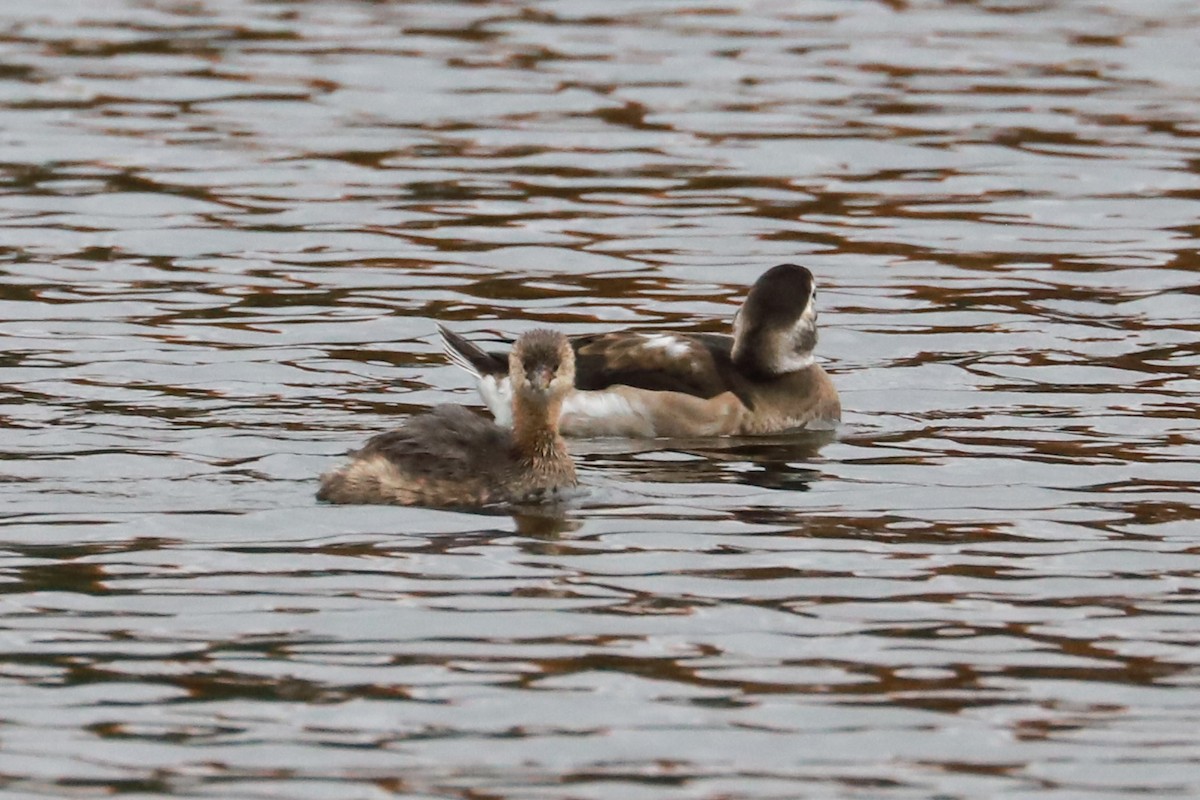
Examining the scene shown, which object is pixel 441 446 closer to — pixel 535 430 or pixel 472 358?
pixel 535 430

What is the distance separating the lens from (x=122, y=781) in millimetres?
7902

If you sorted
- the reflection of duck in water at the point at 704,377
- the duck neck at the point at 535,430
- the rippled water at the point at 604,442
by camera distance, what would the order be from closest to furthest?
the rippled water at the point at 604,442
the duck neck at the point at 535,430
the reflection of duck in water at the point at 704,377

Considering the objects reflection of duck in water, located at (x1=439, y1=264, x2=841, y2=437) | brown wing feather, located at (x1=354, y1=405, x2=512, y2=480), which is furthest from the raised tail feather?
brown wing feather, located at (x1=354, y1=405, x2=512, y2=480)

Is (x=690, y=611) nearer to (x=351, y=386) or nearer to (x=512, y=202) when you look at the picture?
(x=351, y=386)

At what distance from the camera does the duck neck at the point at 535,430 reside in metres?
11.9

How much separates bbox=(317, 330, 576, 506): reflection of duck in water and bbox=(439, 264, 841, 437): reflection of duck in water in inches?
62.3

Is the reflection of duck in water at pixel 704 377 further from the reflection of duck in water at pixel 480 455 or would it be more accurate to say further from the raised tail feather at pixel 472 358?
the reflection of duck in water at pixel 480 455

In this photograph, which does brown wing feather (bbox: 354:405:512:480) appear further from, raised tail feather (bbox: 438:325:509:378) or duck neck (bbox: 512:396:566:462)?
raised tail feather (bbox: 438:325:509:378)

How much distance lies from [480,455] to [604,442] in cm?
195

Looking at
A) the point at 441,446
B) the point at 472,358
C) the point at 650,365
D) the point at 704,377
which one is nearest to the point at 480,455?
the point at 441,446

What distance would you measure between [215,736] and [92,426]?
5.09 m

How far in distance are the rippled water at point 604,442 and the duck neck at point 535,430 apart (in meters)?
0.42

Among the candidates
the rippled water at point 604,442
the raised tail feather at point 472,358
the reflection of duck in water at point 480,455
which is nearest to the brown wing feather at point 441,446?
the reflection of duck in water at point 480,455

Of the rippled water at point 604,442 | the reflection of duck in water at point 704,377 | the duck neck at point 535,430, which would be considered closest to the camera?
the rippled water at point 604,442
